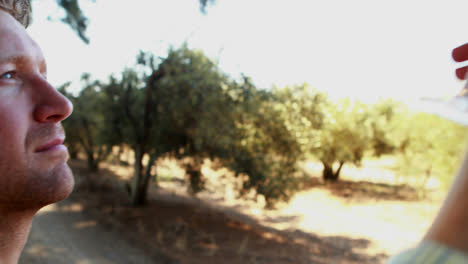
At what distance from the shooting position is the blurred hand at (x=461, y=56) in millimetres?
1160

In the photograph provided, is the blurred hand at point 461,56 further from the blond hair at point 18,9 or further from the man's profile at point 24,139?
the blond hair at point 18,9

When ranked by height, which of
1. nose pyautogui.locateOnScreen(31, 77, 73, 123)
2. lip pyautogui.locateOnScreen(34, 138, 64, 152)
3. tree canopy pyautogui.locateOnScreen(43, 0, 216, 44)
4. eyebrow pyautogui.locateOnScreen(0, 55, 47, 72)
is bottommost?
lip pyautogui.locateOnScreen(34, 138, 64, 152)

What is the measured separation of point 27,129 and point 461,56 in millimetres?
1619

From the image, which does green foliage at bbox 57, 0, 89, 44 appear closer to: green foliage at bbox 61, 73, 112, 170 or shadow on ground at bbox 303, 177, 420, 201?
green foliage at bbox 61, 73, 112, 170

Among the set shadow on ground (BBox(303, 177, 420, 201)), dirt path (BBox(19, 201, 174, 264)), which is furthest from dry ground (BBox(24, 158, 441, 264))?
shadow on ground (BBox(303, 177, 420, 201))

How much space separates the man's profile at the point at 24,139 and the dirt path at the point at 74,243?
545 cm

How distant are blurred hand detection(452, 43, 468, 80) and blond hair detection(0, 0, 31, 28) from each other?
1762 millimetres

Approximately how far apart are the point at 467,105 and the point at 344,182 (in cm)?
2332

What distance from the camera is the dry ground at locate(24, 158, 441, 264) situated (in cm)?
810

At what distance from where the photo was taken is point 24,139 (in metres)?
1.09

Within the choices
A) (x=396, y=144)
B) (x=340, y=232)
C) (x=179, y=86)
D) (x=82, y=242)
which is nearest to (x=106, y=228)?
(x=82, y=242)

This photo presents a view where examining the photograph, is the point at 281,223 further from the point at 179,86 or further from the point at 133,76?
the point at 133,76

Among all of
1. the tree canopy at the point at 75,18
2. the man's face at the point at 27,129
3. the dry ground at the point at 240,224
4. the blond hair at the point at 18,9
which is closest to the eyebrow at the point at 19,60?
the man's face at the point at 27,129

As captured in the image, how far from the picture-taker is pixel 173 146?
9.38m
